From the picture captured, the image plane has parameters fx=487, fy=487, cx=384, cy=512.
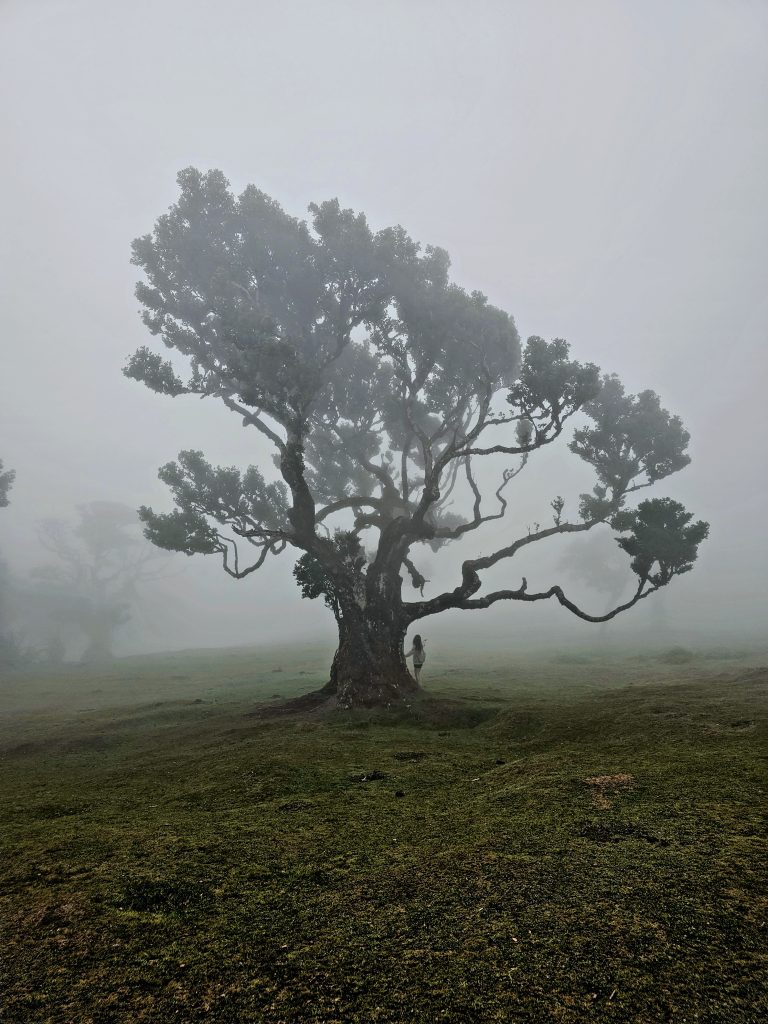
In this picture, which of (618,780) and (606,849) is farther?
(618,780)

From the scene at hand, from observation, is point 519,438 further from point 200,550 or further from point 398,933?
point 398,933

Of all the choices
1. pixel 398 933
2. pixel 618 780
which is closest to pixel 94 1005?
pixel 398 933

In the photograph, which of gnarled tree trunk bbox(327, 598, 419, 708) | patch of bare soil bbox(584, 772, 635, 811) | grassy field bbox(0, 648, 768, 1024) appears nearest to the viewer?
grassy field bbox(0, 648, 768, 1024)

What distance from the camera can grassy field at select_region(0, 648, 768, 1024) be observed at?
2.77 metres

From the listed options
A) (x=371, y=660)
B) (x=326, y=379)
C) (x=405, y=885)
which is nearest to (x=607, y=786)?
(x=405, y=885)

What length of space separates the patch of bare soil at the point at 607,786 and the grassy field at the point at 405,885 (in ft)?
0.12

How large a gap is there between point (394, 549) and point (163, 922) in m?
16.3

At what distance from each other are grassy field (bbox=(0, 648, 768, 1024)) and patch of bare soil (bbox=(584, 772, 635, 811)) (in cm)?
4

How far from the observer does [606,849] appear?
434 centimetres

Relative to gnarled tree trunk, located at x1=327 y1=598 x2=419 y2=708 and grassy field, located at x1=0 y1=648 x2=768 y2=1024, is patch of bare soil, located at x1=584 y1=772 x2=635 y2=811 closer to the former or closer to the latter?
grassy field, located at x1=0 y1=648 x2=768 y2=1024

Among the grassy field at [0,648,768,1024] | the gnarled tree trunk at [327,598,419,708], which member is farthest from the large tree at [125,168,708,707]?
the grassy field at [0,648,768,1024]

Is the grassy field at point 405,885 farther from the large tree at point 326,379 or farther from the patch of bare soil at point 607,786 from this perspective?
the large tree at point 326,379

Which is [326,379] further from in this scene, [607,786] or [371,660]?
[607,786]

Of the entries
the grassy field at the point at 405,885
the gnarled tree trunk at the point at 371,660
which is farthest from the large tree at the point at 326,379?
the grassy field at the point at 405,885
